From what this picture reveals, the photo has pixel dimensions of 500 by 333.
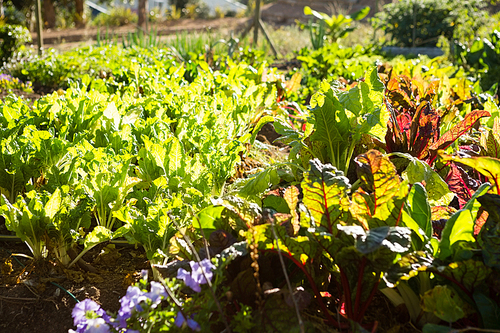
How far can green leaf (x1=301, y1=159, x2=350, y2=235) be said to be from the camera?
1.43m

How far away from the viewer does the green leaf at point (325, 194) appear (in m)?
1.43

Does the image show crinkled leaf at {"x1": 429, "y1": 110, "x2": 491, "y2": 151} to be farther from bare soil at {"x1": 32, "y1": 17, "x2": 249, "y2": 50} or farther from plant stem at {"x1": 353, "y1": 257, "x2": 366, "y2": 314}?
bare soil at {"x1": 32, "y1": 17, "x2": 249, "y2": 50}

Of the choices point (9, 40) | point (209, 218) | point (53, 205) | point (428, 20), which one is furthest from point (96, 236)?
point (428, 20)

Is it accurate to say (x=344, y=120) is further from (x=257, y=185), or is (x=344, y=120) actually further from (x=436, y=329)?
(x=436, y=329)

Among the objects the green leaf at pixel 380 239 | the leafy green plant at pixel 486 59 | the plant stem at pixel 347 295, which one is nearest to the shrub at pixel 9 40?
the leafy green plant at pixel 486 59

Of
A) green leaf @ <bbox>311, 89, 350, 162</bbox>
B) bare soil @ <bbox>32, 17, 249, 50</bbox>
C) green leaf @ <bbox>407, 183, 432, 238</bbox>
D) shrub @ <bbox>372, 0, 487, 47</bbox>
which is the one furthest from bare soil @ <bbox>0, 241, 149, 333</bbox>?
bare soil @ <bbox>32, 17, 249, 50</bbox>

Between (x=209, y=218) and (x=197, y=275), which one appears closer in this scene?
(x=197, y=275)

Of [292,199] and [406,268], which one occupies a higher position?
[292,199]

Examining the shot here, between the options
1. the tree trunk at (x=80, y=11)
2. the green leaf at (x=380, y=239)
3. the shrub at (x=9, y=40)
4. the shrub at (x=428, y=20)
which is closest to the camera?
the green leaf at (x=380, y=239)

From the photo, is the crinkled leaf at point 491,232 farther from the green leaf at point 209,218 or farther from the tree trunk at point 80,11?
the tree trunk at point 80,11

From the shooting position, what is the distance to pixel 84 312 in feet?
4.07

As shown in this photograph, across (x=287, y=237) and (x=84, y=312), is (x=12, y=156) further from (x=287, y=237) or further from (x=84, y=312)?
(x=287, y=237)

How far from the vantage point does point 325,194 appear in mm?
1453

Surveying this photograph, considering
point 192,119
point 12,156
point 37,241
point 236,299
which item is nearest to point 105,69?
point 192,119
